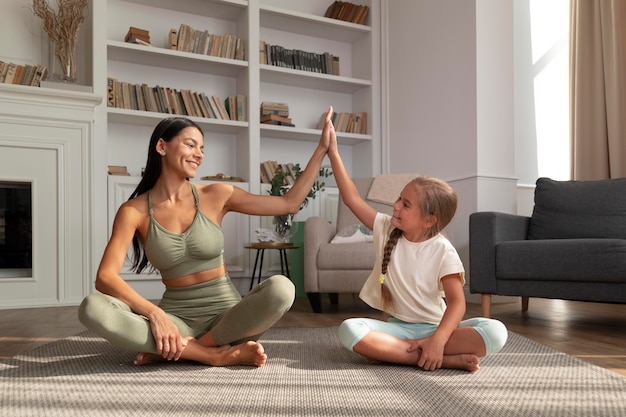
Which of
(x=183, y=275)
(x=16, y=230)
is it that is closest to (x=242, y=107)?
(x=16, y=230)

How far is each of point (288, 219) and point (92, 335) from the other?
1681mm

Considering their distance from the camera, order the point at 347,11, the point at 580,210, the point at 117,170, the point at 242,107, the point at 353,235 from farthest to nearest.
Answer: the point at 347,11 → the point at 242,107 → the point at 117,170 → the point at 353,235 → the point at 580,210

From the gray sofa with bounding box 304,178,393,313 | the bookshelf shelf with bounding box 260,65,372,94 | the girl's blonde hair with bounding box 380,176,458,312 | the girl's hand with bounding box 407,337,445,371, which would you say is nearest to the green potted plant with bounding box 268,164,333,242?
the gray sofa with bounding box 304,178,393,313

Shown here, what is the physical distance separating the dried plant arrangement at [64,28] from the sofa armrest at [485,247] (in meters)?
2.76

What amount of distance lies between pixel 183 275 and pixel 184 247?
0.10 metres

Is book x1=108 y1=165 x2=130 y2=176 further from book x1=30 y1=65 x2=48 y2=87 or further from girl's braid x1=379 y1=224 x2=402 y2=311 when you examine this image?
girl's braid x1=379 y1=224 x2=402 y2=311

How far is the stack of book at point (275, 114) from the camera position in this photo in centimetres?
464

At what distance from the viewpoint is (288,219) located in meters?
3.87

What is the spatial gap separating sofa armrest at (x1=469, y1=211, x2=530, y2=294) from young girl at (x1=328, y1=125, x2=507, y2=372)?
1114mm

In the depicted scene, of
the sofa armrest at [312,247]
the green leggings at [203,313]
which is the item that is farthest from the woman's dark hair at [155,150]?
the sofa armrest at [312,247]

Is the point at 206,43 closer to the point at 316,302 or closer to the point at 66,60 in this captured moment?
the point at 66,60

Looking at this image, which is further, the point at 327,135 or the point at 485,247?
the point at 485,247

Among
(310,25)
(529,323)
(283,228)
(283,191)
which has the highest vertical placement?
(310,25)

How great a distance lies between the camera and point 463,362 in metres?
1.68
